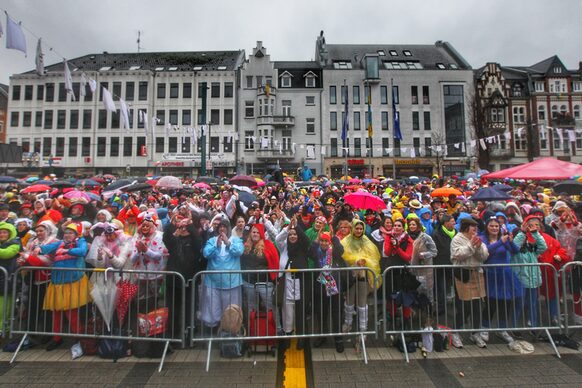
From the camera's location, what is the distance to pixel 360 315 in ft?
15.5

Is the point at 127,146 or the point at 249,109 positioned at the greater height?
the point at 249,109

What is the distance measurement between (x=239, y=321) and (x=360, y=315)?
65.7 inches

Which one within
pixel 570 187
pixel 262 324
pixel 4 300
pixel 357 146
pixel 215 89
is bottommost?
pixel 262 324

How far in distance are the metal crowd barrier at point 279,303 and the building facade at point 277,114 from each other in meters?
37.2

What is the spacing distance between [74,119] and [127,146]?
780 centimetres

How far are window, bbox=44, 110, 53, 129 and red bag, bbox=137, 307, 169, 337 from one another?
→ 4838cm

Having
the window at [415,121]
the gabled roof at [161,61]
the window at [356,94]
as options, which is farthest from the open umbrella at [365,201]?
Result: the gabled roof at [161,61]

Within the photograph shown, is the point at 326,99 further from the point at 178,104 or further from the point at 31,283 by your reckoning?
the point at 31,283

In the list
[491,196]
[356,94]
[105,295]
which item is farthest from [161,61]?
[105,295]

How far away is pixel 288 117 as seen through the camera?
41.8 metres

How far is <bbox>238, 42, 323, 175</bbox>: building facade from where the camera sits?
41812mm

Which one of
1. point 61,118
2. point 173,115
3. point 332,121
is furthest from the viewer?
point 332,121

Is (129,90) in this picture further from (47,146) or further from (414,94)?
(414,94)

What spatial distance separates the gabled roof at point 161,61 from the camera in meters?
45.0
